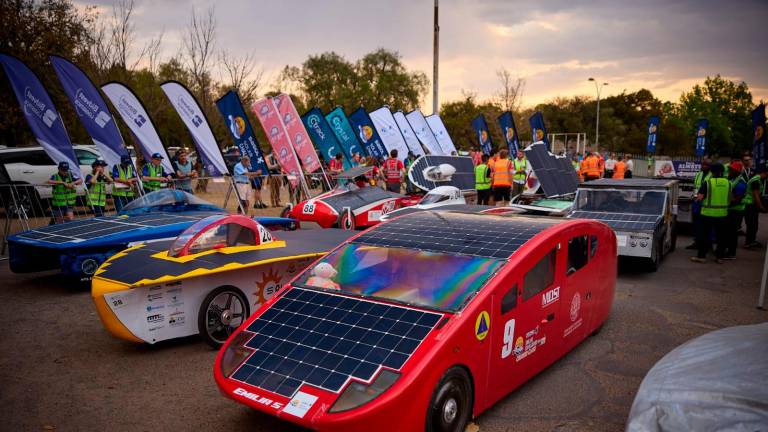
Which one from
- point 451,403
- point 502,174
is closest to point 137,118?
point 502,174

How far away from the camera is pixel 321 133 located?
20.1 m

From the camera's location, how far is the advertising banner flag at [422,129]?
86.5 ft

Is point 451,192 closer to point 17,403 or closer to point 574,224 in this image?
point 574,224

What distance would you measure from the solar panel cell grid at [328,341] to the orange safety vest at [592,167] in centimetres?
1665

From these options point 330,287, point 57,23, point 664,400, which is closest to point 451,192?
point 330,287

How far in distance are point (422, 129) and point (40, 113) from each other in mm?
18209

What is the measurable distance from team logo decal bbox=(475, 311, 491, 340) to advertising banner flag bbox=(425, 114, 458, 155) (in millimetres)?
23510

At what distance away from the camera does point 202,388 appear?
4672mm

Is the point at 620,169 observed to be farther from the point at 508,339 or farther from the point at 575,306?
the point at 508,339

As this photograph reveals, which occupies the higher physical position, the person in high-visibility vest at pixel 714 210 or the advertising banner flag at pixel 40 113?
the advertising banner flag at pixel 40 113

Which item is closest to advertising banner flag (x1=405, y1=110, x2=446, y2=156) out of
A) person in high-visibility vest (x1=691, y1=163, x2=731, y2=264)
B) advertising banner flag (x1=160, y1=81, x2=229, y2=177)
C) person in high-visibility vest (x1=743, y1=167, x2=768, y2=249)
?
advertising banner flag (x1=160, y1=81, x2=229, y2=177)

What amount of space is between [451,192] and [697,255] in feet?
16.8

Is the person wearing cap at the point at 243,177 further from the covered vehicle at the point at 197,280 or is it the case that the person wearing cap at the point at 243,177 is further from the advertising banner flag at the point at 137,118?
the covered vehicle at the point at 197,280

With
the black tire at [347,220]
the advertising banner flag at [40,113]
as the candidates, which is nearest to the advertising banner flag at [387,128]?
the black tire at [347,220]
